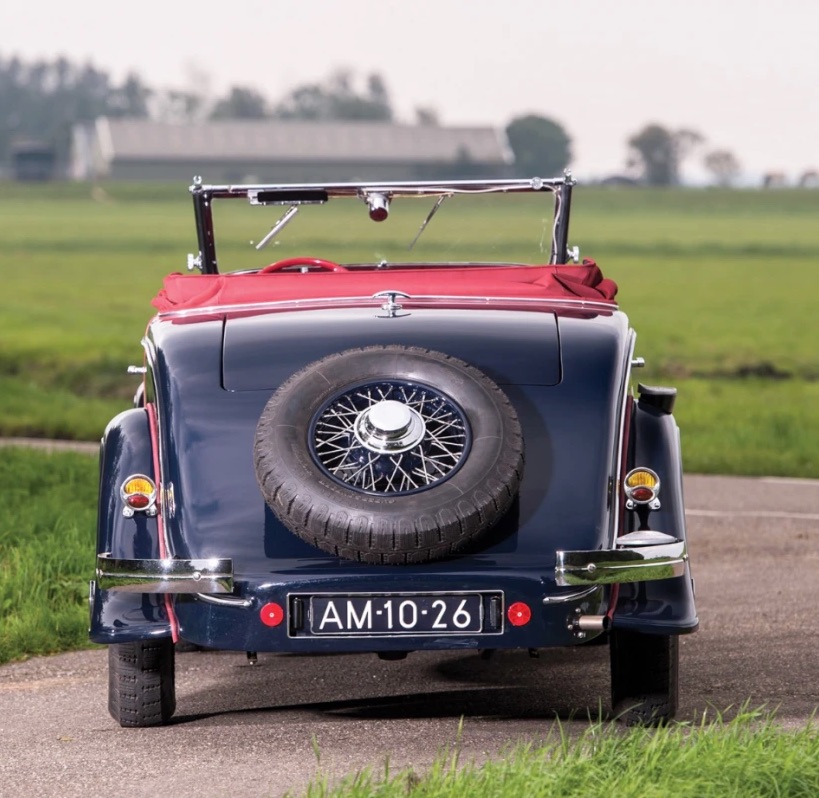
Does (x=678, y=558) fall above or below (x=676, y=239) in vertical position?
above

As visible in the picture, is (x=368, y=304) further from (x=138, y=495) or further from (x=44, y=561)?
(x=44, y=561)

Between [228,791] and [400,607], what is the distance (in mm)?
784

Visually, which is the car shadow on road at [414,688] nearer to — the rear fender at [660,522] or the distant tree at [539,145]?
the rear fender at [660,522]

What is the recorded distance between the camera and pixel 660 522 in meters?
5.18

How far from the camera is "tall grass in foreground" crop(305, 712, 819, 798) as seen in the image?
3.96 m

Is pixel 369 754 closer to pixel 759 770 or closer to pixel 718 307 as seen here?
pixel 759 770

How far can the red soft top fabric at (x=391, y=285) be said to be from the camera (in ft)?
19.0

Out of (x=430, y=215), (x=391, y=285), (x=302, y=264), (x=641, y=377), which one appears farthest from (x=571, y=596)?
(x=641, y=377)

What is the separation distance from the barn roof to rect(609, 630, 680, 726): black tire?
5414 inches

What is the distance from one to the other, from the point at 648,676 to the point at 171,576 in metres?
1.57

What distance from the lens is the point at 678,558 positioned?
5020mm

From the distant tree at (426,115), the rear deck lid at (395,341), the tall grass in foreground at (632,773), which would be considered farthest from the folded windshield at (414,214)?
the distant tree at (426,115)

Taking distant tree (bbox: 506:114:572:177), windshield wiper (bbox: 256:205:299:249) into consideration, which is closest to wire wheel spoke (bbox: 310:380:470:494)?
windshield wiper (bbox: 256:205:299:249)

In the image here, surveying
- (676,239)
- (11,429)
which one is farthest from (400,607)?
(676,239)
